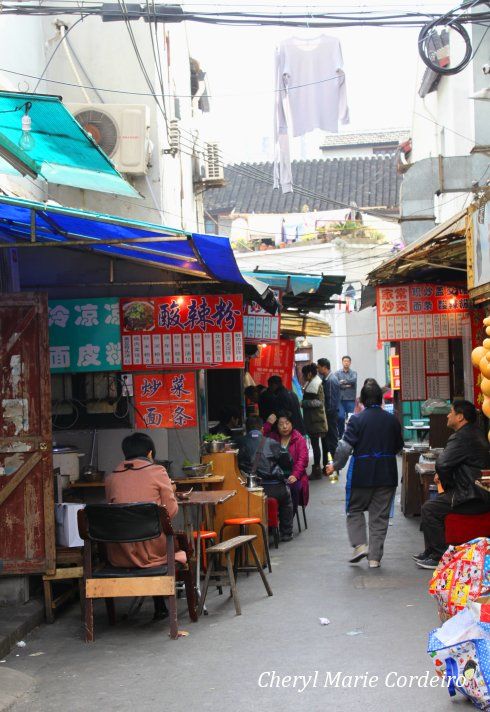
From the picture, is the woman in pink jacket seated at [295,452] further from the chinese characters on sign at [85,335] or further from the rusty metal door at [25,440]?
the rusty metal door at [25,440]

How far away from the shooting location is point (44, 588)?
8.84m

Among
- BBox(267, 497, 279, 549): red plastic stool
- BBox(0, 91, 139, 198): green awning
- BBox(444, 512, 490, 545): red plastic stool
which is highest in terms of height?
BBox(0, 91, 139, 198): green awning

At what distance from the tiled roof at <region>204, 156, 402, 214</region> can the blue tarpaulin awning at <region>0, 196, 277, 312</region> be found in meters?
25.4

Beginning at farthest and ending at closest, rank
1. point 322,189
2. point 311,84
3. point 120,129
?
point 322,189, point 120,129, point 311,84

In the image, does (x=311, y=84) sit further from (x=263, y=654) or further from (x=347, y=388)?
(x=263, y=654)

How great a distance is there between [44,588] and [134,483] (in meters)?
1.51

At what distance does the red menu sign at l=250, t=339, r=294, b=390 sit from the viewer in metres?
18.9

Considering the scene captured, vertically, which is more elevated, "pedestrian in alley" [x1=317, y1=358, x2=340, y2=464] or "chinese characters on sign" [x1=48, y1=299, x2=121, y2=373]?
"chinese characters on sign" [x1=48, y1=299, x2=121, y2=373]

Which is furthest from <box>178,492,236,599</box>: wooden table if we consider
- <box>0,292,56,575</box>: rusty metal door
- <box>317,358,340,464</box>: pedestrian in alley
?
<box>317,358,340,464</box>: pedestrian in alley

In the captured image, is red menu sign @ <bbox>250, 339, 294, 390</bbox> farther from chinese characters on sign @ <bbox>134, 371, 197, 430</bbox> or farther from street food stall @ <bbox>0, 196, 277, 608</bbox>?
chinese characters on sign @ <bbox>134, 371, 197, 430</bbox>

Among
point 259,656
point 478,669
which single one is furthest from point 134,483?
point 478,669

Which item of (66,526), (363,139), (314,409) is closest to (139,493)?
(66,526)

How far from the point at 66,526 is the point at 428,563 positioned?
4.07m

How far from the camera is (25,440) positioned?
8797 mm
